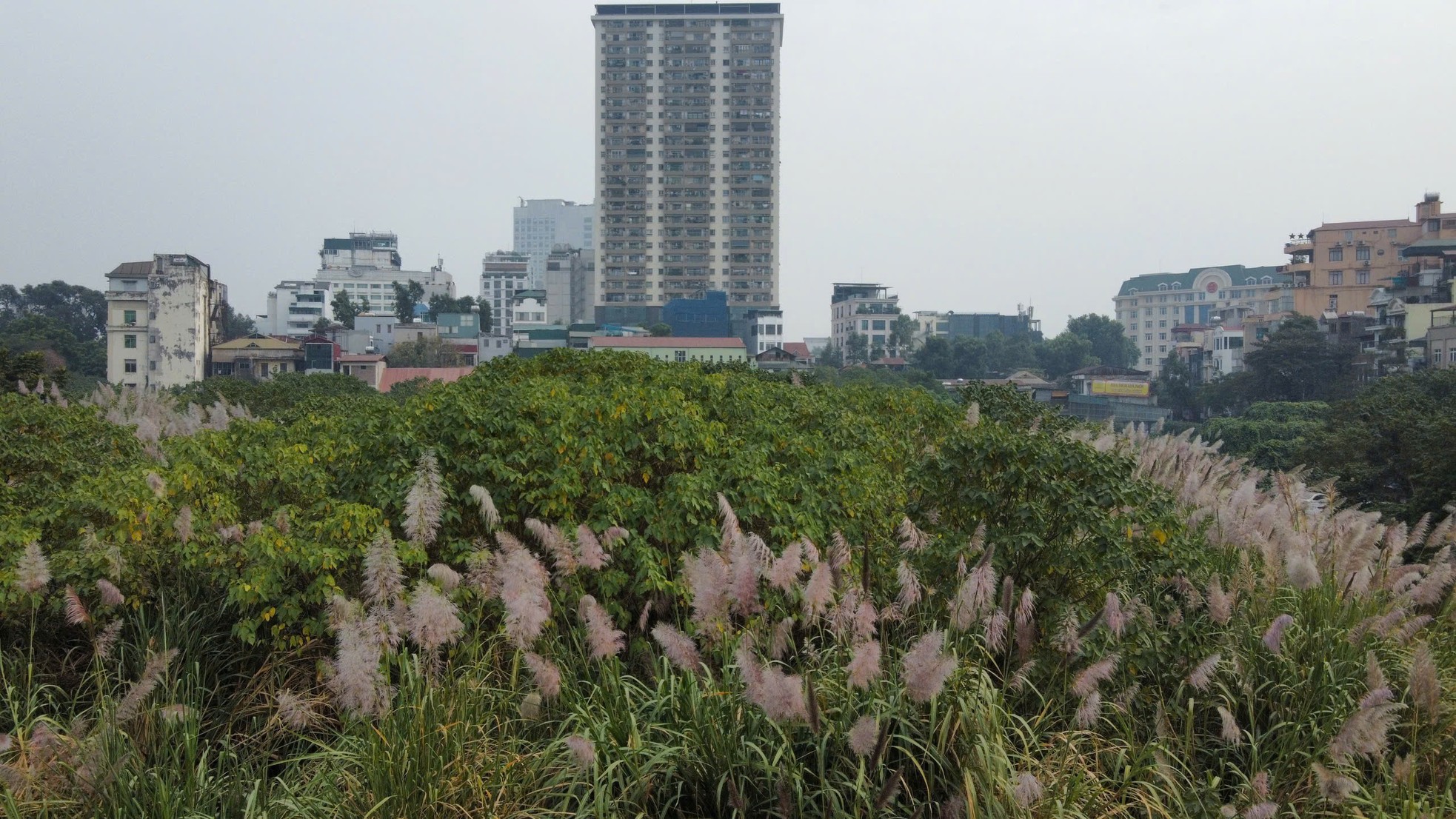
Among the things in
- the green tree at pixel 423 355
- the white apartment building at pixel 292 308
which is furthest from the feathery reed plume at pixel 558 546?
the white apartment building at pixel 292 308

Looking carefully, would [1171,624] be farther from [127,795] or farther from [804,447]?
[127,795]

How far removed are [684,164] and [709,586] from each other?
3106 inches

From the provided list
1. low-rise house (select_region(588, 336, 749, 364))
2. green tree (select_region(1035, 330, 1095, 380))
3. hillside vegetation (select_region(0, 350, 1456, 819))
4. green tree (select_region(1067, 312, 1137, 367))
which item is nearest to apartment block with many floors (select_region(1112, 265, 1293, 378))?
green tree (select_region(1067, 312, 1137, 367))

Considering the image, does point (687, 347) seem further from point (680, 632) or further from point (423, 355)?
point (680, 632)

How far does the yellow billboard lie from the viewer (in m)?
51.0

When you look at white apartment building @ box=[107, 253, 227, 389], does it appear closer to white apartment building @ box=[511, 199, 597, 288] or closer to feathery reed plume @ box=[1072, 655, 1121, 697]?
feathery reed plume @ box=[1072, 655, 1121, 697]

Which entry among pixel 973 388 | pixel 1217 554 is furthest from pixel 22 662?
pixel 973 388

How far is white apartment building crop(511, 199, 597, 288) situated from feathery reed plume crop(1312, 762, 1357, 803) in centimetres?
16510

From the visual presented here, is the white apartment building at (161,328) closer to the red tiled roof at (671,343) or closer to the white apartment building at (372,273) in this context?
the red tiled roof at (671,343)

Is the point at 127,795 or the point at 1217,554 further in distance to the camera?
the point at 1217,554

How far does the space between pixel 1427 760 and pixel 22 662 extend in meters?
5.57

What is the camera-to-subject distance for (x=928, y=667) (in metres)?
2.69

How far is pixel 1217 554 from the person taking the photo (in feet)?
16.7

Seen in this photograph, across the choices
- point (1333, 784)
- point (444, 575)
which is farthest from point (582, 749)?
point (1333, 784)
